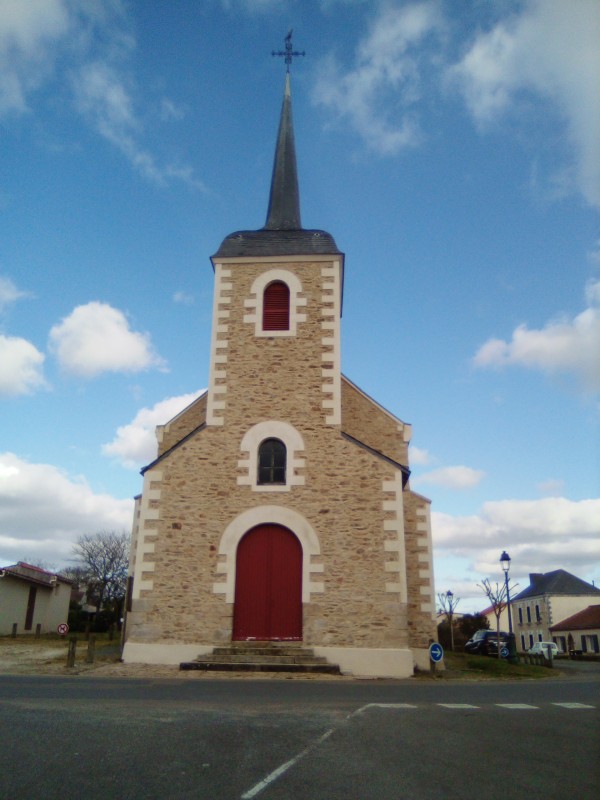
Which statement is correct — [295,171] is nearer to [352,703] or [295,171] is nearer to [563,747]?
[352,703]

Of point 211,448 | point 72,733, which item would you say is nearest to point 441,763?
point 72,733

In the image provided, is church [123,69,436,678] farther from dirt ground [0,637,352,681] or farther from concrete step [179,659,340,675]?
dirt ground [0,637,352,681]

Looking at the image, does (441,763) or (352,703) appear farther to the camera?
(352,703)

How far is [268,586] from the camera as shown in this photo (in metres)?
15.2

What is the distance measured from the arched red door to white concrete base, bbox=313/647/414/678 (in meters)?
1.06

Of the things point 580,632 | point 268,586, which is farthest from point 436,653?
point 580,632

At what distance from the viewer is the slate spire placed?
2106 cm

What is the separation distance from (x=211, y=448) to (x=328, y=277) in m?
5.82

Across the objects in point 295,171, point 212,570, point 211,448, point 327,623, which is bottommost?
point 327,623

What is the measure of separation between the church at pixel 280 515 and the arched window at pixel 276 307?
0.11ft

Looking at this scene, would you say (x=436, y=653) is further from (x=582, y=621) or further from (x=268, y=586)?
(x=582, y=621)

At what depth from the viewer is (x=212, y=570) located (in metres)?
15.1

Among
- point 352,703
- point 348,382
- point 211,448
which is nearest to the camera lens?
point 352,703

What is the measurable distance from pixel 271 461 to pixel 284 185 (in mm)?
10578
